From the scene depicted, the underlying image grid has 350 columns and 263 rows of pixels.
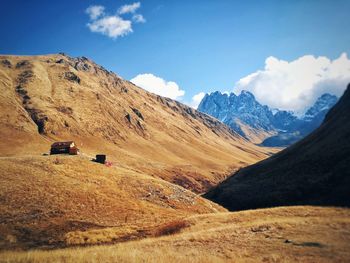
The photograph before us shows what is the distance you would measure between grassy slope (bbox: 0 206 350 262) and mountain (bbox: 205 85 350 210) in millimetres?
19510

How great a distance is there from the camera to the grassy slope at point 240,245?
19.8m

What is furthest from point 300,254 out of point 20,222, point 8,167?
point 8,167

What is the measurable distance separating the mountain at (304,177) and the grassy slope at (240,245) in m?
19.5

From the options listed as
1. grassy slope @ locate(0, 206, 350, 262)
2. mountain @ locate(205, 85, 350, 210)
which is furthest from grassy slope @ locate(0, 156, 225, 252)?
mountain @ locate(205, 85, 350, 210)

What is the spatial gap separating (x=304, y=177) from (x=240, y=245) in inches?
1833

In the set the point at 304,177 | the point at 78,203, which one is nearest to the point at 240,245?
the point at 78,203

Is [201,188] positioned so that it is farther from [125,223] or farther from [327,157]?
[125,223]

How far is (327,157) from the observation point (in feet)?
231

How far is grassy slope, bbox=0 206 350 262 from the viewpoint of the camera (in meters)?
19.8

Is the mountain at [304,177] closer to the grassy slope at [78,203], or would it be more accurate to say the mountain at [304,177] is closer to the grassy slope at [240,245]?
the grassy slope at [78,203]

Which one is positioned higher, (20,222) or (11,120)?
(11,120)

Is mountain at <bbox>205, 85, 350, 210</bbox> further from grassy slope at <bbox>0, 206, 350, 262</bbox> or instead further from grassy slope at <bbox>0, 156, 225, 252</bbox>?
grassy slope at <bbox>0, 206, 350, 262</bbox>

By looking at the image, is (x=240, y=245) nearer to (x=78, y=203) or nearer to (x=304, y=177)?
(x=78, y=203)

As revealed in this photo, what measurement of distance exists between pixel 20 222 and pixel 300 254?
105 ft
